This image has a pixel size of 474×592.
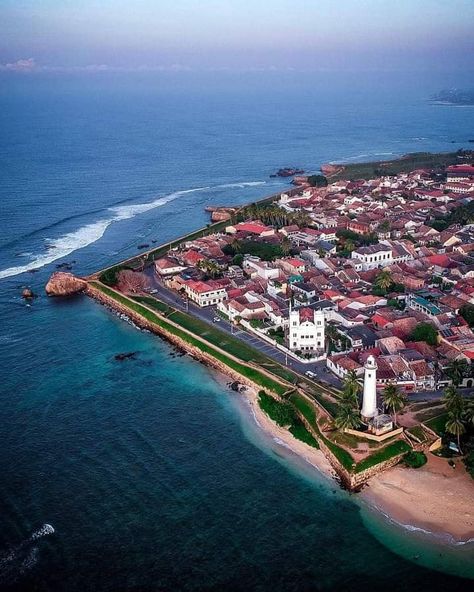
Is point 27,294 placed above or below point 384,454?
above

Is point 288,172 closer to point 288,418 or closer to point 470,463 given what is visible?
point 288,418

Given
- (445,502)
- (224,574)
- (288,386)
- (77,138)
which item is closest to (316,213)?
(288,386)

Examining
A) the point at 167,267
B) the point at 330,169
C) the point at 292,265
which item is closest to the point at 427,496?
the point at 292,265

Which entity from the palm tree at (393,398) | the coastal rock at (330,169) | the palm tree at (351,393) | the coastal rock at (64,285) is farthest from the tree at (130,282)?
the coastal rock at (330,169)

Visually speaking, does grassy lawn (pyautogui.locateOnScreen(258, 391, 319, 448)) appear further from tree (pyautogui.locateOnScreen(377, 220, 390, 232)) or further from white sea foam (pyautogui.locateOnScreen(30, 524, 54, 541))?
tree (pyautogui.locateOnScreen(377, 220, 390, 232))

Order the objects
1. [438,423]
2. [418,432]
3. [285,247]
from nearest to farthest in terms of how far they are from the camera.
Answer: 1. [418,432]
2. [438,423]
3. [285,247]

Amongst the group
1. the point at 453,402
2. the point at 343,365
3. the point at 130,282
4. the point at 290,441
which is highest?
the point at 453,402

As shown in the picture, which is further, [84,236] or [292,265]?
[84,236]

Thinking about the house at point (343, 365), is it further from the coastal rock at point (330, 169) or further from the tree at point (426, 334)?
the coastal rock at point (330, 169)
